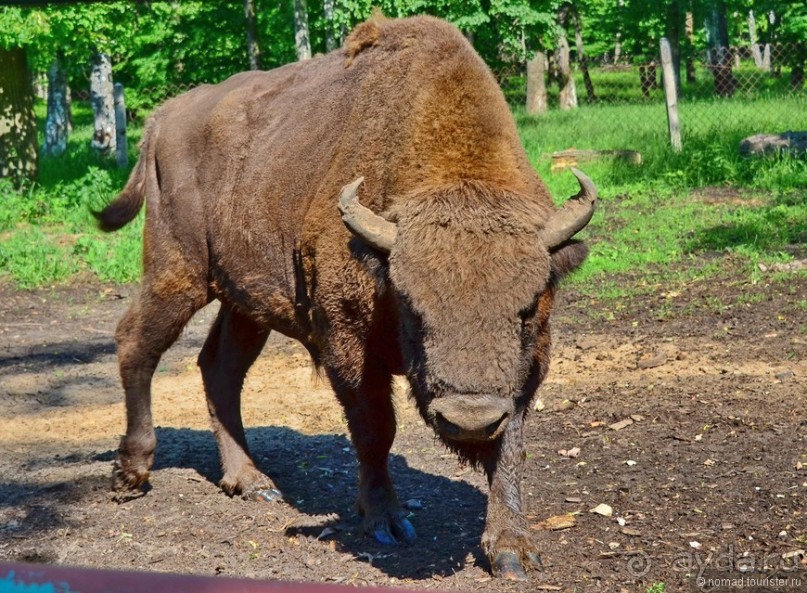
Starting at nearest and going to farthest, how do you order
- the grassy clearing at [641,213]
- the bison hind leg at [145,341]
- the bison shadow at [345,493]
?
the bison shadow at [345,493]
the bison hind leg at [145,341]
the grassy clearing at [641,213]

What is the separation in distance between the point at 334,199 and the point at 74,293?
7379 millimetres

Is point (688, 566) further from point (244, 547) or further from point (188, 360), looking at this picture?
point (188, 360)

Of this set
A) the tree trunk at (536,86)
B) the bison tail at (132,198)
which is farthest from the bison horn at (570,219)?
the tree trunk at (536,86)

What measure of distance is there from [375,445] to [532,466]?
1188mm

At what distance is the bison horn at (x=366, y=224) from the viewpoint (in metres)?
4.47

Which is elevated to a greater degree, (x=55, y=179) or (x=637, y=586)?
(x=55, y=179)

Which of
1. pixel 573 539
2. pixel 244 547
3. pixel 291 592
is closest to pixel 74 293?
pixel 244 547

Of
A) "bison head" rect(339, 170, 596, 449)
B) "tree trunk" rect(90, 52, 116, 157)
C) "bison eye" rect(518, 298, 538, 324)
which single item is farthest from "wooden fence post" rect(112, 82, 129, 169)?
"bison eye" rect(518, 298, 538, 324)

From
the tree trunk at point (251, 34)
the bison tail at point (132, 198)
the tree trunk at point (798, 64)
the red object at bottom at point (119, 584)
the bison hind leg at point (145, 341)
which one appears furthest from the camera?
the tree trunk at point (798, 64)

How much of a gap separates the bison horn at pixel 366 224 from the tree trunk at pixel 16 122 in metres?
13.0

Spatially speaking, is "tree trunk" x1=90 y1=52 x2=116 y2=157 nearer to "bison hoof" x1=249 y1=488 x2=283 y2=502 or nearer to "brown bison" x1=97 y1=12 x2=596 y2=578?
"brown bison" x1=97 y1=12 x2=596 y2=578

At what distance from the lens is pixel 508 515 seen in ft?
15.2

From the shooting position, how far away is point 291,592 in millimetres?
941

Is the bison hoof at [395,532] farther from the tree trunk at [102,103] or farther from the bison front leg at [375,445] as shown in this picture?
the tree trunk at [102,103]
